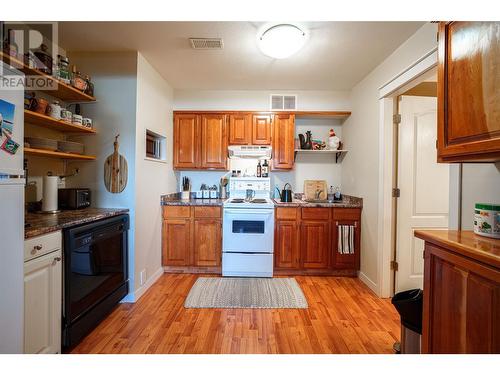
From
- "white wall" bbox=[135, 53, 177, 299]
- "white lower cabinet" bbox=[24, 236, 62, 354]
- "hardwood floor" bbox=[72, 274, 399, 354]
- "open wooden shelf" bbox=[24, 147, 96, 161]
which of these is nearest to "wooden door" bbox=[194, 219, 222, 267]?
"white wall" bbox=[135, 53, 177, 299]

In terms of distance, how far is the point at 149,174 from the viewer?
2.68 m

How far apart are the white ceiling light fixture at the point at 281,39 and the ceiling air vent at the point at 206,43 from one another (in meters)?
0.39

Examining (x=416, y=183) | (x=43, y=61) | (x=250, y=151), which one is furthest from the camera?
(x=250, y=151)

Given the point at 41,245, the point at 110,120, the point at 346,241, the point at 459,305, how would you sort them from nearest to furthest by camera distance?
1. the point at 459,305
2. the point at 41,245
3. the point at 110,120
4. the point at 346,241

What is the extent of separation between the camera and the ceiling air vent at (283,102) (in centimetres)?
339

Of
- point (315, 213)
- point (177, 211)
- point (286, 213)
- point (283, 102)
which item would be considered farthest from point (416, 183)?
→ point (177, 211)

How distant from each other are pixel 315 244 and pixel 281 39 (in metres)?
2.32

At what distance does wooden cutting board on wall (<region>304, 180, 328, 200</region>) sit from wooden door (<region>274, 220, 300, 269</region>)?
698 millimetres

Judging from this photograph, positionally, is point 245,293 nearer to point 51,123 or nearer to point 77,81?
point 51,123

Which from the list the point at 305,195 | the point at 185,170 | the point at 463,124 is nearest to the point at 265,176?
the point at 305,195

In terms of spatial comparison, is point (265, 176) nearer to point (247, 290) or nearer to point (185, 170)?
point (185, 170)
